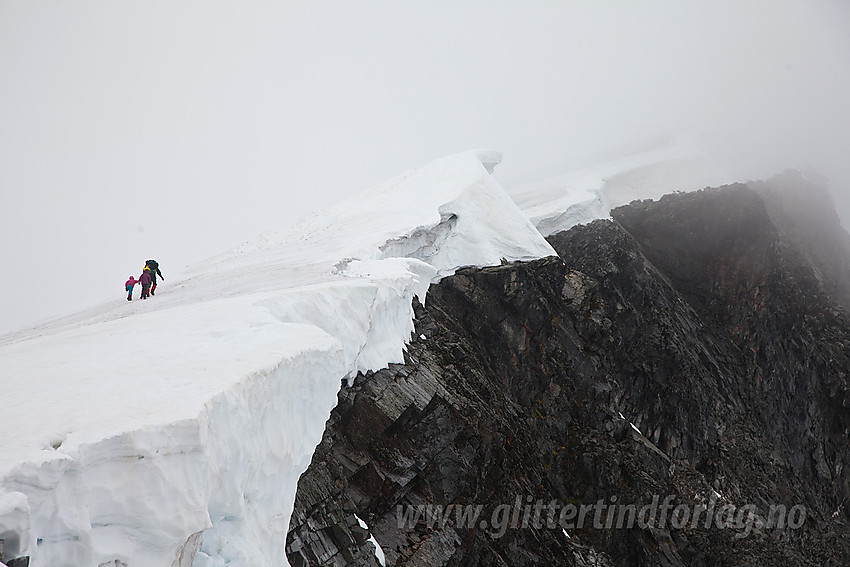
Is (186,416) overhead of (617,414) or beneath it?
overhead

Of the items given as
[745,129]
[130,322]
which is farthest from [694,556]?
[745,129]

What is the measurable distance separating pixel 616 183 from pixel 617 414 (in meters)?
25.5

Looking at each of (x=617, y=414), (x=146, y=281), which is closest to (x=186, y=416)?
(x=146, y=281)

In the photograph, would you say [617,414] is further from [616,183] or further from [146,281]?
[616,183]

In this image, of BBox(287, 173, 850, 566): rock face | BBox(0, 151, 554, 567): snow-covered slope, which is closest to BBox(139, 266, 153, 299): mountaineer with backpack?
BBox(0, 151, 554, 567): snow-covered slope

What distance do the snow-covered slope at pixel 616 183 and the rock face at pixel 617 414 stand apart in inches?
69.7

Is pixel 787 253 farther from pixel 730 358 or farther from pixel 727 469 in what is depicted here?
pixel 727 469

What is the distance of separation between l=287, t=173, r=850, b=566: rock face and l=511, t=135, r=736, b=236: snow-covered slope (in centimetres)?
177

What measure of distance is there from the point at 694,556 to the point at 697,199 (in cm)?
2332

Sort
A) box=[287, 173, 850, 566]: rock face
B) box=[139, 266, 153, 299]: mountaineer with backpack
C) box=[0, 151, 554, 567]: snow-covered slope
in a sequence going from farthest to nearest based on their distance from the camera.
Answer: box=[139, 266, 153, 299]: mountaineer with backpack < box=[287, 173, 850, 566]: rock face < box=[0, 151, 554, 567]: snow-covered slope

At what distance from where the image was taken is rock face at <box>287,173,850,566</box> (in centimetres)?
1168

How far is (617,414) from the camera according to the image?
21062 millimetres

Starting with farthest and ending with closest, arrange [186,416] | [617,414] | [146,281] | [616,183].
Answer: [616,183] → [617,414] → [146,281] → [186,416]

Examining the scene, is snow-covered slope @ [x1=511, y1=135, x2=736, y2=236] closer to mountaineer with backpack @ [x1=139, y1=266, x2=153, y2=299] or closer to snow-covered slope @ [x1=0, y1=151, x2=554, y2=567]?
snow-covered slope @ [x1=0, y1=151, x2=554, y2=567]
